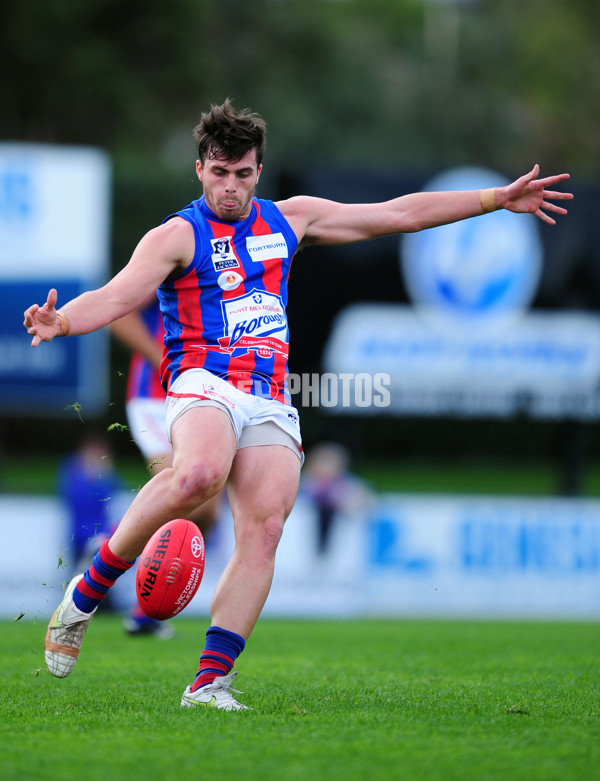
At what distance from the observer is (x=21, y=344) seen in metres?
14.2

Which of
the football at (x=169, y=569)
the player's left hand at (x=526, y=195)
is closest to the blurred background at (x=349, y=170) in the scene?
the football at (x=169, y=569)

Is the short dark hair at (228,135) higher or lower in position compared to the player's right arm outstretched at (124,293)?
higher

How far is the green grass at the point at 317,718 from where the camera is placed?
3324 mm

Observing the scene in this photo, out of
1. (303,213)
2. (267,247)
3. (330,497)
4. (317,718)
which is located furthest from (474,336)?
Result: (317,718)

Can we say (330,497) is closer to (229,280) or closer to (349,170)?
(349,170)

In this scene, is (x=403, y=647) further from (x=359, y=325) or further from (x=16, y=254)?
(x=16, y=254)

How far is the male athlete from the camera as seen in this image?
4.45m

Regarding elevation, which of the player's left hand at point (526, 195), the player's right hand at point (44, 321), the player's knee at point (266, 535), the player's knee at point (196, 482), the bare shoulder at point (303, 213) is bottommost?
the player's knee at point (266, 535)

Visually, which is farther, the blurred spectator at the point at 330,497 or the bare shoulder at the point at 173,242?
the blurred spectator at the point at 330,497

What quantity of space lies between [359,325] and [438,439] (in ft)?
39.8

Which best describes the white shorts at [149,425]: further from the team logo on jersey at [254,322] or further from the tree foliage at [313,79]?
the tree foliage at [313,79]

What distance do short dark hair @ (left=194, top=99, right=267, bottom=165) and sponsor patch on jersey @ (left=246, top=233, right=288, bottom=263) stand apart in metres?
0.32

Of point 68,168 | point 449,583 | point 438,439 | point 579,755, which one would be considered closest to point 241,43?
point 438,439

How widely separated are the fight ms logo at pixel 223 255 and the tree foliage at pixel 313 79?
22.8m
